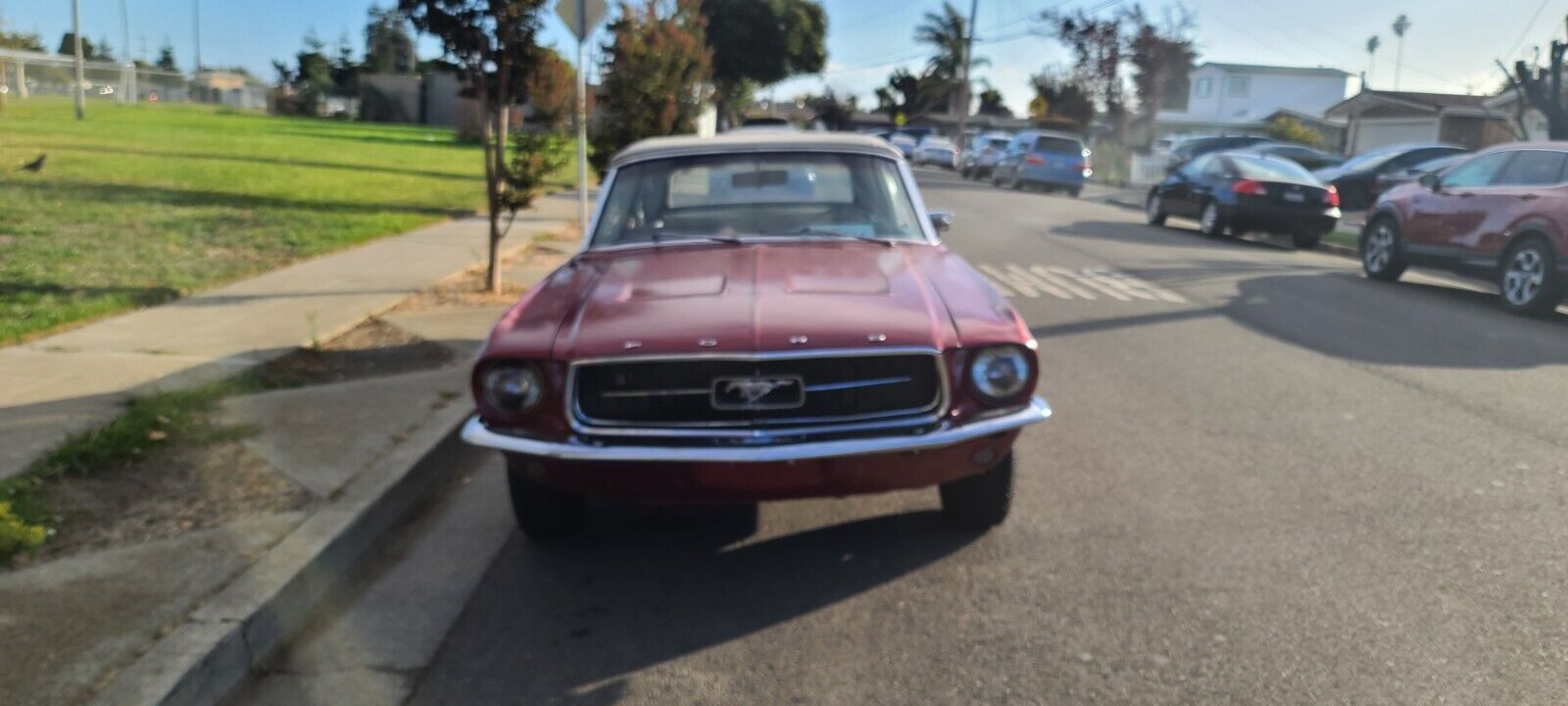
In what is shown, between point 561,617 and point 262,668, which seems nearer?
point 262,668

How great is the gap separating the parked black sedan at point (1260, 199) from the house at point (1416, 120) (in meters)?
23.1

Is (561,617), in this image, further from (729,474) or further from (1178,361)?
(1178,361)

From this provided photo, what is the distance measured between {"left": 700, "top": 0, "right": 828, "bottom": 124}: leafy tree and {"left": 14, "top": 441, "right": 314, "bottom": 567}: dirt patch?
4724 centimetres

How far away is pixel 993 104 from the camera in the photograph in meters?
92.7

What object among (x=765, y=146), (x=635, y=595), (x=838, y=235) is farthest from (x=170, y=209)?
(x=635, y=595)

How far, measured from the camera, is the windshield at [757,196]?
5625 mm

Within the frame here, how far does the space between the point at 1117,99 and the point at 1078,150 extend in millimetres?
21283

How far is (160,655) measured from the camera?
3516 millimetres

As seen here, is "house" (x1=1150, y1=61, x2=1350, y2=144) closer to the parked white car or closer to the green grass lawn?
the parked white car

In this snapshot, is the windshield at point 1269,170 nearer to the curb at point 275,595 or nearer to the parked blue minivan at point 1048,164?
the parked blue minivan at point 1048,164

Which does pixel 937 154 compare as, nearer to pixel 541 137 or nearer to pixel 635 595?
pixel 541 137

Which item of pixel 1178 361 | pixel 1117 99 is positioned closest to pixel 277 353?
pixel 1178 361

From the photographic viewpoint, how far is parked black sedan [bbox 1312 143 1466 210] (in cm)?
2178

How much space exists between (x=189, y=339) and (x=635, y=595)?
487 centimetres
